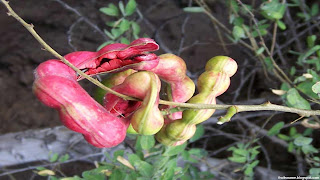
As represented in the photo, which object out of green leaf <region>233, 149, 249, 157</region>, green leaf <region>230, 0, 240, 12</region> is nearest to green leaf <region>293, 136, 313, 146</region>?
green leaf <region>233, 149, 249, 157</region>

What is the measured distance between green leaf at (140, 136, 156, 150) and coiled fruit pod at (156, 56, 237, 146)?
32 cm

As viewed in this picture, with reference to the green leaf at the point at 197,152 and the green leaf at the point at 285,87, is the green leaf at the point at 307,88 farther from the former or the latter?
the green leaf at the point at 197,152

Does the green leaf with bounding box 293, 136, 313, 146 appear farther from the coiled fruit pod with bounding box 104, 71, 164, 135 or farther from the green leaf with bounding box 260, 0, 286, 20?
the coiled fruit pod with bounding box 104, 71, 164, 135

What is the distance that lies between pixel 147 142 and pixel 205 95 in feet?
1.33

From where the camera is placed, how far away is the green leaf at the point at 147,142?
1.01 m

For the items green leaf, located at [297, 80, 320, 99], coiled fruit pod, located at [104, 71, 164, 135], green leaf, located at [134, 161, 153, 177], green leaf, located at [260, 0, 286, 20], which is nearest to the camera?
coiled fruit pod, located at [104, 71, 164, 135]

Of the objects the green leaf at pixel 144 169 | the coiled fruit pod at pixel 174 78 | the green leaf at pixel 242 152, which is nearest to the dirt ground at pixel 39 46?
→ the green leaf at pixel 242 152

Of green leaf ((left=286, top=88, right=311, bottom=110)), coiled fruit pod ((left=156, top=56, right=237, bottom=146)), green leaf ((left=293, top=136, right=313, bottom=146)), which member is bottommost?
green leaf ((left=293, top=136, right=313, bottom=146))

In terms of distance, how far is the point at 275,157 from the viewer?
179 centimetres

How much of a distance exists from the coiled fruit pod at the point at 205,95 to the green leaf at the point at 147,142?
319mm

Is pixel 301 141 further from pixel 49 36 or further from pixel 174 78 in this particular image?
pixel 49 36

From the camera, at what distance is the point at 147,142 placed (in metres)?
1.01

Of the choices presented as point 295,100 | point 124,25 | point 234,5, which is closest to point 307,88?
point 295,100

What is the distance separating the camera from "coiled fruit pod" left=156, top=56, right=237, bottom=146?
0.64 m
